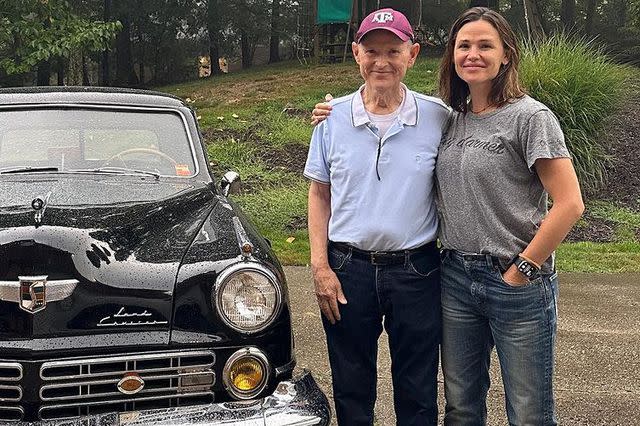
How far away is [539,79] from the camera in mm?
8961

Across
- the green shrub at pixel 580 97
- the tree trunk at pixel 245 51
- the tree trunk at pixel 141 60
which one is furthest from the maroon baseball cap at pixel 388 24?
the tree trunk at pixel 245 51

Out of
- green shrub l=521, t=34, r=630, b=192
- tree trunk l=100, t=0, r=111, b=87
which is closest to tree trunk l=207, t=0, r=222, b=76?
tree trunk l=100, t=0, r=111, b=87

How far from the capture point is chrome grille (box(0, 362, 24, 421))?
2.43 metres

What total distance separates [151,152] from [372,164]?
146 cm

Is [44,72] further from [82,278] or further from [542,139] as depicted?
[542,139]

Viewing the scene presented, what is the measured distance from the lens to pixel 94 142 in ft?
12.4

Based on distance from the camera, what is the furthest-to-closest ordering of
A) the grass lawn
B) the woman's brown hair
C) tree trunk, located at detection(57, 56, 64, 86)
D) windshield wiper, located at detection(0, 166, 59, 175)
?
tree trunk, located at detection(57, 56, 64, 86) < the grass lawn < windshield wiper, located at detection(0, 166, 59, 175) < the woman's brown hair

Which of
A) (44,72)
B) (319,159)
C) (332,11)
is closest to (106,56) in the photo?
(44,72)

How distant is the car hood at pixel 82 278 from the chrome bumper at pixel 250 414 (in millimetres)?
242

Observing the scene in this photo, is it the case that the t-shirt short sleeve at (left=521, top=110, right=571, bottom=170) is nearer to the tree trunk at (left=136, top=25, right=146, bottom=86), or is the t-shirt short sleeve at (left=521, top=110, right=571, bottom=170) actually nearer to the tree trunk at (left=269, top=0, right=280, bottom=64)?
the tree trunk at (left=269, top=0, right=280, bottom=64)

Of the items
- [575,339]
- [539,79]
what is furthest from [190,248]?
[539,79]

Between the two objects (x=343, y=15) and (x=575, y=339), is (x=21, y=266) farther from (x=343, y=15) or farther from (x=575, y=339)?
(x=343, y=15)

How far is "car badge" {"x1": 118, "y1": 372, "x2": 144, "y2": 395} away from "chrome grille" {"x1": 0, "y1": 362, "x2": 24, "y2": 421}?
323 millimetres

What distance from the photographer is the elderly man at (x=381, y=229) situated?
2.83 metres
